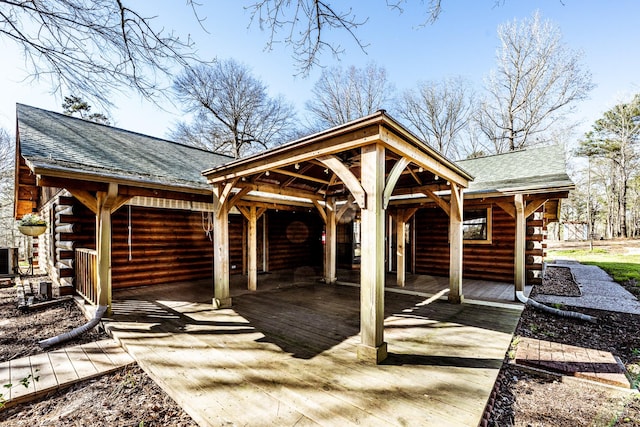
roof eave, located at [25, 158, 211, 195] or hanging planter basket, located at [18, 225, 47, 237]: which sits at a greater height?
roof eave, located at [25, 158, 211, 195]

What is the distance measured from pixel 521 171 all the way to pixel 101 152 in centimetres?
894

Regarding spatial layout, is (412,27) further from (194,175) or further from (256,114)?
(256,114)

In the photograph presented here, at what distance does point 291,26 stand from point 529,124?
16793 millimetres

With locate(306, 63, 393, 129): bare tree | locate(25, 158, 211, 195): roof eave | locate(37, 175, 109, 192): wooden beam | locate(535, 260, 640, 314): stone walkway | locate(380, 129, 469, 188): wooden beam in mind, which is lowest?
locate(535, 260, 640, 314): stone walkway

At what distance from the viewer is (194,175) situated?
A: 6316 millimetres

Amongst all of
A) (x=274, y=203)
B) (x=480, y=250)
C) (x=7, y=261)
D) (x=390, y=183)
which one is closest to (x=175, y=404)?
(x=390, y=183)

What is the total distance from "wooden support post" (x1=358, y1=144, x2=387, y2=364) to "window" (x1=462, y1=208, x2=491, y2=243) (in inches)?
248

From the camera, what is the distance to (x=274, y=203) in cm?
703

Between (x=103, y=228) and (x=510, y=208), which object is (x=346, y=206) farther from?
(x=103, y=228)

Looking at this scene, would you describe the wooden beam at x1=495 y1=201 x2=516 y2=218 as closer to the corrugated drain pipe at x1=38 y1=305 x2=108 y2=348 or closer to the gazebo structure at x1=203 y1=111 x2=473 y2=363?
the gazebo structure at x1=203 y1=111 x2=473 y2=363

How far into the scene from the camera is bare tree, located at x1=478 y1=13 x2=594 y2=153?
13797 millimetres

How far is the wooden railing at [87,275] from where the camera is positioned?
4.65m

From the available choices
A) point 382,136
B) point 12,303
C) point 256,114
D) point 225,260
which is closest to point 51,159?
point 225,260

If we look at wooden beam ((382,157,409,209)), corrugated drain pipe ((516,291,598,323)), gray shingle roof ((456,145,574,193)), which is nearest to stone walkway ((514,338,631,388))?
corrugated drain pipe ((516,291,598,323))
